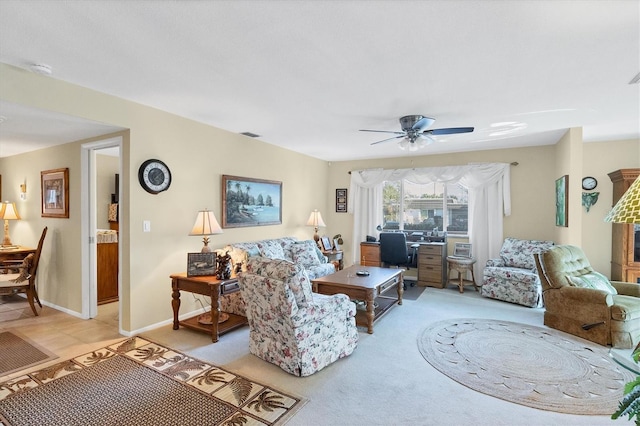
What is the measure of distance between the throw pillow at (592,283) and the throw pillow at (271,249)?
146 inches

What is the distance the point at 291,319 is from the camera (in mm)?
2594

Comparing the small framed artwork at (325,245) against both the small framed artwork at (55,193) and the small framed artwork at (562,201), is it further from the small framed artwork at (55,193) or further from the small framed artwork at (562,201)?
the small framed artwork at (55,193)

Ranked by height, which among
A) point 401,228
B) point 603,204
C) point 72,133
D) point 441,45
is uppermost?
point 441,45

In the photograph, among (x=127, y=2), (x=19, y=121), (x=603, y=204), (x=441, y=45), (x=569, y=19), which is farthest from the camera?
(x=603, y=204)

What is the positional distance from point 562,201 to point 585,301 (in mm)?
1711

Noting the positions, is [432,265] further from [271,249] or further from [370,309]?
[271,249]

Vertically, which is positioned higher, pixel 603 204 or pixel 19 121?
pixel 19 121

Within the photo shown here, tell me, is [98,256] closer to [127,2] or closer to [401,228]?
[127,2]

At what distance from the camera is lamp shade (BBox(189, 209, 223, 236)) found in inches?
149

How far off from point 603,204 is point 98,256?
7.94 m

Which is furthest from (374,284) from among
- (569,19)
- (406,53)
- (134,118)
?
(134,118)

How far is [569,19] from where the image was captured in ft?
6.43

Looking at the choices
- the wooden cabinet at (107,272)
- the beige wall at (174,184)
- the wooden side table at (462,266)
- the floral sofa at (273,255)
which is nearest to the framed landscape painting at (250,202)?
the beige wall at (174,184)

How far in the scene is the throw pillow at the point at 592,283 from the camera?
3.65 metres
